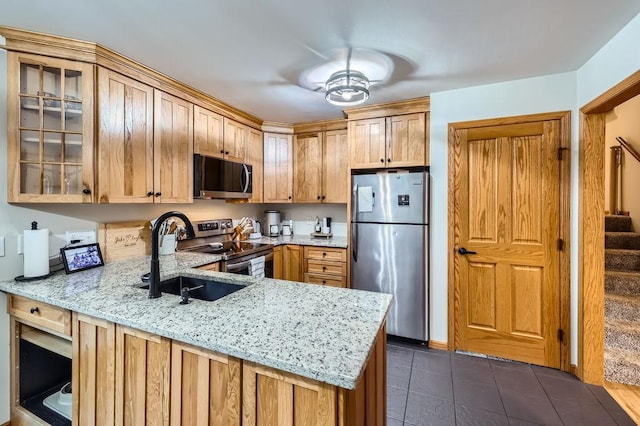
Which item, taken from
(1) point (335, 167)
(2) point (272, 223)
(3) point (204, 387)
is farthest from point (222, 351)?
(2) point (272, 223)

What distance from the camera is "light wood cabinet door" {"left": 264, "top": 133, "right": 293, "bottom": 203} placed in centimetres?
359

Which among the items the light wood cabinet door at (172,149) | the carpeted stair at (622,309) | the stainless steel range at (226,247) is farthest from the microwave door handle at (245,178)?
the carpeted stair at (622,309)

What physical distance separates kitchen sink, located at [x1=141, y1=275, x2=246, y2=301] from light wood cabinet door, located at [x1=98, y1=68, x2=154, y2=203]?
0.71 meters

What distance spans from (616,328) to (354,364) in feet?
8.97

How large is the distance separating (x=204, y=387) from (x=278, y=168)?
9.30 ft

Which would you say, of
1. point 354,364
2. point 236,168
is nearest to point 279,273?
point 236,168

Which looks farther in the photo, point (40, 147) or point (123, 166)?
point (123, 166)

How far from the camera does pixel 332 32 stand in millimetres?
1689

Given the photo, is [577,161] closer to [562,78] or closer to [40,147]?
[562,78]

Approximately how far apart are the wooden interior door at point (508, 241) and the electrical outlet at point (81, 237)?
2.89 meters

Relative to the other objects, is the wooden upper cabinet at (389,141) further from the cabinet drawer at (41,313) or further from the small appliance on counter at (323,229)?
the cabinet drawer at (41,313)

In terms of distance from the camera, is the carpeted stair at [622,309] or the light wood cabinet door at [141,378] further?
the carpeted stair at [622,309]

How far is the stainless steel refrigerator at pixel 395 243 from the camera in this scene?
265 centimetres

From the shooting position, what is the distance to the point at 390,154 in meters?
2.89
